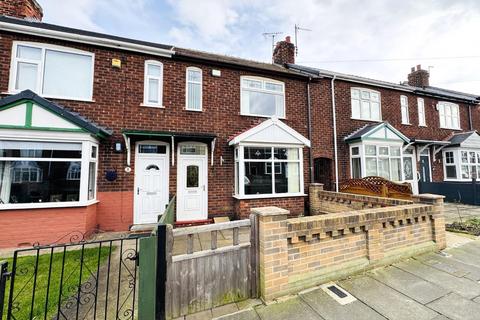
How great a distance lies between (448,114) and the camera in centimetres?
1327

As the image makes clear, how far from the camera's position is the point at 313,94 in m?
9.79

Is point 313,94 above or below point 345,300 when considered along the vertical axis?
above

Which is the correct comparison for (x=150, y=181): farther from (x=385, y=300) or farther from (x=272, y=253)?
(x=385, y=300)

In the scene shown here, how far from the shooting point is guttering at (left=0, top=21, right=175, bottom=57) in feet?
20.1

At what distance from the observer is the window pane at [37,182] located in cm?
559

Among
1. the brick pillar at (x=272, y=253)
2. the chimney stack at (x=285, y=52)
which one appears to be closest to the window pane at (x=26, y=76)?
the brick pillar at (x=272, y=253)

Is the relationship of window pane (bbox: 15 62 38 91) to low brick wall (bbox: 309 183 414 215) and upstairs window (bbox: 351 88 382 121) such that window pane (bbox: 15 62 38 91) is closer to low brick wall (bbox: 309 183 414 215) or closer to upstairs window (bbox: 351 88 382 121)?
low brick wall (bbox: 309 183 414 215)

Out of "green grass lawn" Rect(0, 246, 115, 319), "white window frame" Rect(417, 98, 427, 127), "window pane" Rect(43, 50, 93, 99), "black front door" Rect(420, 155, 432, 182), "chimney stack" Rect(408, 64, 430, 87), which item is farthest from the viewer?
"chimney stack" Rect(408, 64, 430, 87)

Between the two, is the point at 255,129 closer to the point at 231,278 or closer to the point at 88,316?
the point at 231,278

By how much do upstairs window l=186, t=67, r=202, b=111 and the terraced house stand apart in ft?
0.12

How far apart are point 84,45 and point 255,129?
607cm

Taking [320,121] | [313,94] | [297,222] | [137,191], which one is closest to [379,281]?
[297,222]

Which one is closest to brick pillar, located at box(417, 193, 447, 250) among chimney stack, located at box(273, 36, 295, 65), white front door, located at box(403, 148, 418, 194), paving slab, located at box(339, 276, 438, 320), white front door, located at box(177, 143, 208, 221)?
paving slab, located at box(339, 276, 438, 320)

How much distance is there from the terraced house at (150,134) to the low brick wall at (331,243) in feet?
13.6
